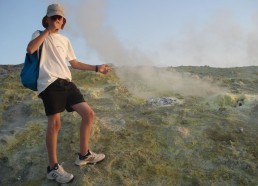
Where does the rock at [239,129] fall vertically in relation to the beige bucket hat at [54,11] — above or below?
below

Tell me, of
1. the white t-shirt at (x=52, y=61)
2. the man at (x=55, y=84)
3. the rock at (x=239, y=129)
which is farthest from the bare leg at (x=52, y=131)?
the rock at (x=239, y=129)

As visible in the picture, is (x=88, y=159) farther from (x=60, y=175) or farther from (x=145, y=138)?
(x=145, y=138)

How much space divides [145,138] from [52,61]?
197cm

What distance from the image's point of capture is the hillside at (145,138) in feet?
16.9

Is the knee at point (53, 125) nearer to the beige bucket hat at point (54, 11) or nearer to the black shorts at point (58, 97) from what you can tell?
the black shorts at point (58, 97)

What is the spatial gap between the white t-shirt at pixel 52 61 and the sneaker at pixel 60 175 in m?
1.03

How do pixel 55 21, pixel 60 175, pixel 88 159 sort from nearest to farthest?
pixel 55 21
pixel 60 175
pixel 88 159

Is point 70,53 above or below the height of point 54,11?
below

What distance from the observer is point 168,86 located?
9.17 m

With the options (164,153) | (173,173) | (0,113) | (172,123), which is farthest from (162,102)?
(0,113)

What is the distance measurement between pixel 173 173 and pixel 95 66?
179cm

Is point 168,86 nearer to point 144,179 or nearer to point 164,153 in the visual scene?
point 164,153

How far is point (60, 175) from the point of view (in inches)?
193

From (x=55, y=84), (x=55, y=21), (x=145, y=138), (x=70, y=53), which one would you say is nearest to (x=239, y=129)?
(x=145, y=138)
